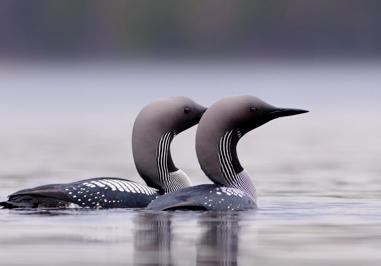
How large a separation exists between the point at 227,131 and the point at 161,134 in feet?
2.11

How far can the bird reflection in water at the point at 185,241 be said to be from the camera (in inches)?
422

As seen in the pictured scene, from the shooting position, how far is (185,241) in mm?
11625

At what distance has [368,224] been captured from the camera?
42.2ft

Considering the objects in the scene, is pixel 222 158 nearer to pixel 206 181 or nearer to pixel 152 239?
pixel 152 239

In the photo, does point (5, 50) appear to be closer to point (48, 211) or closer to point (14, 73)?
point (14, 73)

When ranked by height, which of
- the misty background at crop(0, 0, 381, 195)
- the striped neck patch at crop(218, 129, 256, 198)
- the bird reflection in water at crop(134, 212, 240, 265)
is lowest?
the bird reflection in water at crop(134, 212, 240, 265)

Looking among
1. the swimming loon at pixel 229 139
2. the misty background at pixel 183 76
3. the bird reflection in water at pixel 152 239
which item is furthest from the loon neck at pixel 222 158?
the misty background at pixel 183 76

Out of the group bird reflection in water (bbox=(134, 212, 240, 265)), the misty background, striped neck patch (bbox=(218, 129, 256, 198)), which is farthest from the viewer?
→ the misty background

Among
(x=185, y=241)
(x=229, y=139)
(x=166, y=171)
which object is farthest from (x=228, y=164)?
(x=185, y=241)

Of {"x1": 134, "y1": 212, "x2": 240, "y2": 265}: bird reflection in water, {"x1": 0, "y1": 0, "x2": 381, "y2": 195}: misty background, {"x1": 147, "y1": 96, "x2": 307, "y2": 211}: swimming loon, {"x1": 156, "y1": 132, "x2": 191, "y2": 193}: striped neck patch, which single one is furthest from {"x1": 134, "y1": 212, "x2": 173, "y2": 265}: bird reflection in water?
{"x1": 0, "y1": 0, "x2": 381, "y2": 195}: misty background

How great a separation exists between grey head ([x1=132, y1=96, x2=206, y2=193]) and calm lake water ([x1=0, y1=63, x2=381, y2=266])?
27.7 inches

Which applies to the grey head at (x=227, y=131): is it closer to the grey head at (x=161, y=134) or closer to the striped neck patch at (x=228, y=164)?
the striped neck patch at (x=228, y=164)

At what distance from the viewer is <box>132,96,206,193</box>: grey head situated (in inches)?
552

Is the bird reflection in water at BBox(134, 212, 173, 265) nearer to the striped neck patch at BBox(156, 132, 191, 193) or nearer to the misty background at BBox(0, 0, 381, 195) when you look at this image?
the striped neck patch at BBox(156, 132, 191, 193)
